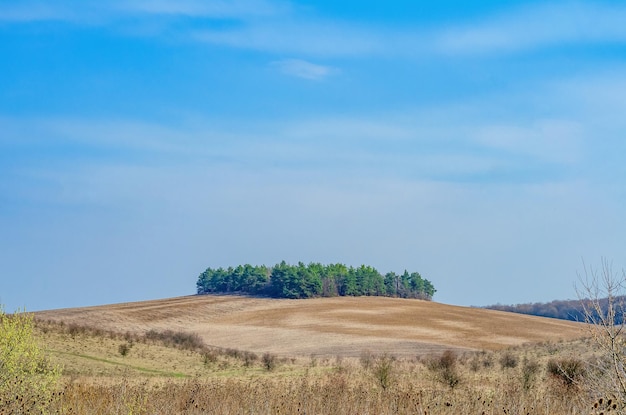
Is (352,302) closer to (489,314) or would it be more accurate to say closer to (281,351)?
(489,314)

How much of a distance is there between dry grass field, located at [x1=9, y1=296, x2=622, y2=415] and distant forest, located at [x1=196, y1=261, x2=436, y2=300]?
727 centimetres

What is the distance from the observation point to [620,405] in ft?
32.8

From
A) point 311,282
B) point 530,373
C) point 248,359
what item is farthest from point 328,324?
point 530,373

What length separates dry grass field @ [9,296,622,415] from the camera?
1667 cm

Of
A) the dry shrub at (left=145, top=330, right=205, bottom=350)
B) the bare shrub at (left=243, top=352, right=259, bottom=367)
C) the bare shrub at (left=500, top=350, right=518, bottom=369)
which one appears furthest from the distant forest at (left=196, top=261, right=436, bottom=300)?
the bare shrub at (left=500, top=350, right=518, bottom=369)

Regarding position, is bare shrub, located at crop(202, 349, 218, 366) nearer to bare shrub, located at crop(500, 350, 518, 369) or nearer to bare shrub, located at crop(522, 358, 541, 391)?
bare shrub, located at crop(500, 350, 518, 369)

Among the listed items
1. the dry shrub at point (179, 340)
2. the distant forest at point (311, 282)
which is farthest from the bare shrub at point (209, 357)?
the distant forest at point (311, 282)

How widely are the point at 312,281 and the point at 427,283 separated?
28.3 m

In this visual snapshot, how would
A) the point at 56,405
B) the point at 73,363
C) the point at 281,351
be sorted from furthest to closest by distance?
1. the point at 281,351
2. the point at 73,363
3. the point at 56,405

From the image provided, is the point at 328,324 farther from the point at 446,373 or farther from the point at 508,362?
the point at 446,373

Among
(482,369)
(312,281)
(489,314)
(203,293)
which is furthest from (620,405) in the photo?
(203,293)

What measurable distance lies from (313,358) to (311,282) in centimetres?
5810

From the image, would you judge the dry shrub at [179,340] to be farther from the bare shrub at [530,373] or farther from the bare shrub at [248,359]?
the bare shrub at [530,373]

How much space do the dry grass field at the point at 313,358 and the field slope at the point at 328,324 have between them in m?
0.21
